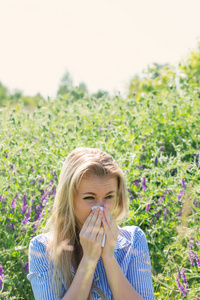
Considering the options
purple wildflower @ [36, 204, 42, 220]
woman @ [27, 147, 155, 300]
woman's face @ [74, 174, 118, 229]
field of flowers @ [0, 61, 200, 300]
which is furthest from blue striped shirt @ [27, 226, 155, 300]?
purple wildflower @ [36, 204, 42, 220]

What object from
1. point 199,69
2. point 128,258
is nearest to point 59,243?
point 128,258

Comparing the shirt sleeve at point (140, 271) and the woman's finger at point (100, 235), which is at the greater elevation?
the woman's finger at point (100, 235)

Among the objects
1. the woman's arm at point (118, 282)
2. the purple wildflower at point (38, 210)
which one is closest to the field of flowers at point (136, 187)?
the purple wildflower at point (38, 210)

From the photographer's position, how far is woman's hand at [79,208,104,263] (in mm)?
1956

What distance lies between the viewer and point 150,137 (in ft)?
13.4

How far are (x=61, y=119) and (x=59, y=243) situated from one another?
2562mm

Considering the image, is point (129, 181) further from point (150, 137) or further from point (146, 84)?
point (146, 84)

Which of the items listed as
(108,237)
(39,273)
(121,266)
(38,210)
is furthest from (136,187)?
(39,273)

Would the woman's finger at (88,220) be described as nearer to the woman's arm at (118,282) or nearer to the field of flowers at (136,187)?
the woman's arm at (118,282)

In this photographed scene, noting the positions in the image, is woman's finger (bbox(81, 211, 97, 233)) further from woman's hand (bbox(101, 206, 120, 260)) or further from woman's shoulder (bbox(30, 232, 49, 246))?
woman's shoulder (bbox(30, 232, 49, 246))

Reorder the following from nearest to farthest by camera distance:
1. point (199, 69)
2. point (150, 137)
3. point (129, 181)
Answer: point (129, 181) → point (150, 137) → point (199, 69)

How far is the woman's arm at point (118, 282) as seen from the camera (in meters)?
1.93

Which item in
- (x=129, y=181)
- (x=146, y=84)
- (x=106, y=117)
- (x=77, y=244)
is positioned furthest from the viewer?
(x=146, y=84)

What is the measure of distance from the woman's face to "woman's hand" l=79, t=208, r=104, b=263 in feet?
0.23
